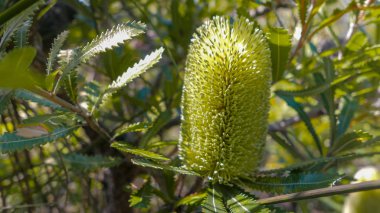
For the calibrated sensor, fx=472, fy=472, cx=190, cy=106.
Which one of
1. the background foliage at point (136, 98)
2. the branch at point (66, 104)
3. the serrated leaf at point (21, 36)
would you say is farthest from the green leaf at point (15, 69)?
the serrated leaf at point (21, 36)

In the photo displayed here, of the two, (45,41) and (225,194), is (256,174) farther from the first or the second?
(45,41)

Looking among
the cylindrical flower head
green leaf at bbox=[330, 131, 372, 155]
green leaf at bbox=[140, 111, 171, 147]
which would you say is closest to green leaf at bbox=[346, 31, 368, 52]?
green leaf at bbox=[330, 131, 372, 155]

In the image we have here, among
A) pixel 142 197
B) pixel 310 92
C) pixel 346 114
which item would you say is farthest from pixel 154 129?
pixel 346 114

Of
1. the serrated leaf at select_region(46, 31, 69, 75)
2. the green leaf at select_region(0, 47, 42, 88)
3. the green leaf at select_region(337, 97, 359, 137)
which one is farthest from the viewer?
the green leaf at select_region(337, 97, 359, 137)

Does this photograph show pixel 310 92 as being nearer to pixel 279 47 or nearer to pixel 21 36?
pixel 279 47

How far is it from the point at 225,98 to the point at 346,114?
0.48m

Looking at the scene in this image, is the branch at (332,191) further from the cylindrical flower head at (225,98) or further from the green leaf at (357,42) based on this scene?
the green leaf at (357,42)

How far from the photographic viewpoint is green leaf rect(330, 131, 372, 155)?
93cm

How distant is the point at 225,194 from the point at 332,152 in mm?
367

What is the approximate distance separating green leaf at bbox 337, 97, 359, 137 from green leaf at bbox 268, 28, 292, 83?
0.23 m

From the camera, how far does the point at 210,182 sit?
829 mm

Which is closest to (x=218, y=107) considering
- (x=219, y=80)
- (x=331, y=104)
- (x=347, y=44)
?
(x=219, y=80)

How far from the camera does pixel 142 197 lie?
0.83 metres

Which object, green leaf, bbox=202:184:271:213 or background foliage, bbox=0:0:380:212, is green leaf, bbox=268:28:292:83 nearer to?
background foliage, bbox=0:0:380:212
